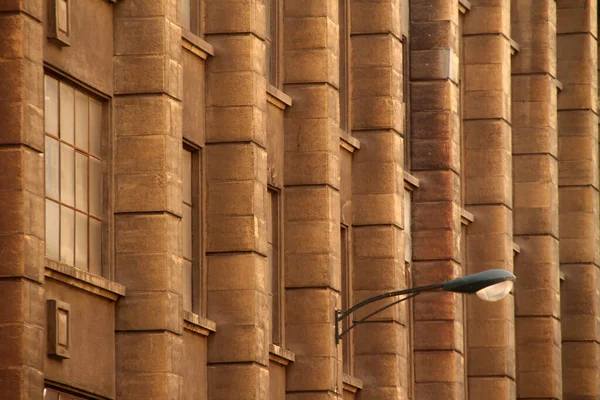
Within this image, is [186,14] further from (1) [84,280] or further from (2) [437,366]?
(2) [437,366]

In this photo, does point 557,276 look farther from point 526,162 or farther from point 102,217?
point 102,217

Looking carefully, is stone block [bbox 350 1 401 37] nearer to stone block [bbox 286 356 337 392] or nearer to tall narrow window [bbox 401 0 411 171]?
tall narrow window [bbox 401 0 411 171]

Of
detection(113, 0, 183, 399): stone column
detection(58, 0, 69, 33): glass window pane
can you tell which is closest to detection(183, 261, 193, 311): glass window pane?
detection(113, 0, 183, 399): stone column

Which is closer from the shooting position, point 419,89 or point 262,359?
point 262,359

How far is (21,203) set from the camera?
22.1 meters

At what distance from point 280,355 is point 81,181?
652 cm

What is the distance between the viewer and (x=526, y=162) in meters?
44.2

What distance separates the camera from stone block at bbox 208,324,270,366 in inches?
1108

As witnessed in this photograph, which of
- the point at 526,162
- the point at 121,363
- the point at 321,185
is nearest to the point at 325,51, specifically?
the point at 321,185

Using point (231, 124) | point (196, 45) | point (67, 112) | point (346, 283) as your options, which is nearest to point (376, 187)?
point (346, 283)

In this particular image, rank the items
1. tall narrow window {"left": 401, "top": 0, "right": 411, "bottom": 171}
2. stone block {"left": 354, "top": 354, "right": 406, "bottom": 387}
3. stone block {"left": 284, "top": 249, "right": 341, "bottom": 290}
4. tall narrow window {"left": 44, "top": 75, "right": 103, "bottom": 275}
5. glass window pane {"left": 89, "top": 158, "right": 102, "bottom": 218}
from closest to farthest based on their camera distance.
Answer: tall narrow window {"left": 44, "top": 75, "right": 103, "bottom": 275} < glass window pane {"left": 89, "top": 158, "right": 102, "bottom": 218} < stone block {"left": 284, "top": 249, "right": 341, "bottom": 290} < stone block {"left": 354, "top": 354, "right": 406, "bottom": 387} < tall narrow window {"left": 401, "top": 0, "right": 411, "bottom": 171}

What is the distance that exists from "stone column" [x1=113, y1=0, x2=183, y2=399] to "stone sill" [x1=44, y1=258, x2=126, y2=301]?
1.27 feet

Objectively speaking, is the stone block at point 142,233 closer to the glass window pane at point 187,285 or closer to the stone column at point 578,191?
the glass window pane at point 187,285

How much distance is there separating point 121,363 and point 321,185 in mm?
7291
